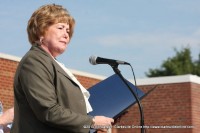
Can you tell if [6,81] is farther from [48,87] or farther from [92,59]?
[48,87]

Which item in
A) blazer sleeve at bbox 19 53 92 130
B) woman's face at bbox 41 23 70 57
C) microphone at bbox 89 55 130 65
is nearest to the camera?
blazer sleeve at bbox 19 53 92 130

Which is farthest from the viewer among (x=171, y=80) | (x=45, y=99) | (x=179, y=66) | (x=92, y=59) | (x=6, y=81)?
(x=179, y=66)

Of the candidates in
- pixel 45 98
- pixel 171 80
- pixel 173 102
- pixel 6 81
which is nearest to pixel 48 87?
pixel 45 98

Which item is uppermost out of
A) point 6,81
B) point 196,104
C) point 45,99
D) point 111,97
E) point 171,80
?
point 171,80

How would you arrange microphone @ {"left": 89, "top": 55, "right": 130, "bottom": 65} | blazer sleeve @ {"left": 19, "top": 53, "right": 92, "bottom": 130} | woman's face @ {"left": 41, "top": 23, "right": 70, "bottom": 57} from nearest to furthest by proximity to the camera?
blazer sleeve @ {"left": 19, "top": 53, "right": 92, "bottom": 130} < woman's face @ {"left": 41, "top": 23, "right": 70, "bottom": 57} < microphone @ {"left": 89, "top": 55, "right": 130, "bottom": 65}

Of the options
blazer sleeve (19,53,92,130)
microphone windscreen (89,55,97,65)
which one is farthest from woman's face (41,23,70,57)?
microphone windscreen (89,55,97,65)

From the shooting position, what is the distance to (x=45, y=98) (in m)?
3.76

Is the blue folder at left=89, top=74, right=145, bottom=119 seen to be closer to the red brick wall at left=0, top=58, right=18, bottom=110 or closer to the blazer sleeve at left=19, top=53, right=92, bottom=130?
the blazer sleeve at left=19, top=53, right=92, bottom=130

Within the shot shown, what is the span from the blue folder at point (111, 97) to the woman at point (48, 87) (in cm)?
87

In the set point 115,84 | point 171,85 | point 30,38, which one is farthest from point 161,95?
point 30,38

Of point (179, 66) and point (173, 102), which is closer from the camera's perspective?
point (173, 102)

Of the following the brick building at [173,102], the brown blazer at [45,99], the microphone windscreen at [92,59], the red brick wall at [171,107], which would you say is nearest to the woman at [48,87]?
the brown blazer at [45,99]

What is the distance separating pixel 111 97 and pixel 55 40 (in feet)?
4.74

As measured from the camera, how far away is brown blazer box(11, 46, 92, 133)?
3758 millimetres
